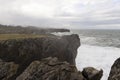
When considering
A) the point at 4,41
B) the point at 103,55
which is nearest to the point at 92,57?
the point at 103,55

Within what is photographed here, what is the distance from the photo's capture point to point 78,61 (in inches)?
1516

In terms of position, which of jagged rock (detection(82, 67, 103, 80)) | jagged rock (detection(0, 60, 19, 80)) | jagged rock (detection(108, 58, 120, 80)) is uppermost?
jagged rock (detection(108, 58, 120, 80))

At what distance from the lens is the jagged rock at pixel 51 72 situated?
1442cm

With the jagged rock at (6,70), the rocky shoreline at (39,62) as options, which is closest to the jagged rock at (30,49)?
the rocky shoreline at (39,62)

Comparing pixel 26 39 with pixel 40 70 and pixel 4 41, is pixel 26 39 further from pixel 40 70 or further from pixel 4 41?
pixel 40 70

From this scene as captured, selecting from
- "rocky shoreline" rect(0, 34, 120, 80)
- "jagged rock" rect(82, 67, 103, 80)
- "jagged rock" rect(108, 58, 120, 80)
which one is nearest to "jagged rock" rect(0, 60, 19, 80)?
"rocky shoreline" rect(0, 34, 120, 80)

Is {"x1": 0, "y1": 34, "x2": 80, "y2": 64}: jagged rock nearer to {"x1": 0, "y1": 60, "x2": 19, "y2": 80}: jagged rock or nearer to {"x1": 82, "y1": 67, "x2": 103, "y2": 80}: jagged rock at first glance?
{"x1": 0, "y1": 60, "x2": 19, "y2": 80}: jagged rock

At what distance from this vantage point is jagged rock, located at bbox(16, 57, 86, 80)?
47.3 ft

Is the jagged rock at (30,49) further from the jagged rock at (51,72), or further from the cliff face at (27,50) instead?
the jagged rock at (51,72)

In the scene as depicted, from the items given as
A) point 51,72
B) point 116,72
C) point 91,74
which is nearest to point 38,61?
point 51,72

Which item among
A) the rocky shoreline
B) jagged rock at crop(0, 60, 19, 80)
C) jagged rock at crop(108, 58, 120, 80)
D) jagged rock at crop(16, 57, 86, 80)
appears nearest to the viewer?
jagged rock at crop(108, 58, 120, 80)

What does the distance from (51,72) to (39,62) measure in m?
1.57

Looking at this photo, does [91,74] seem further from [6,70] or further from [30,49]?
[30,49]

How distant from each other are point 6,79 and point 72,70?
20.8 feet
